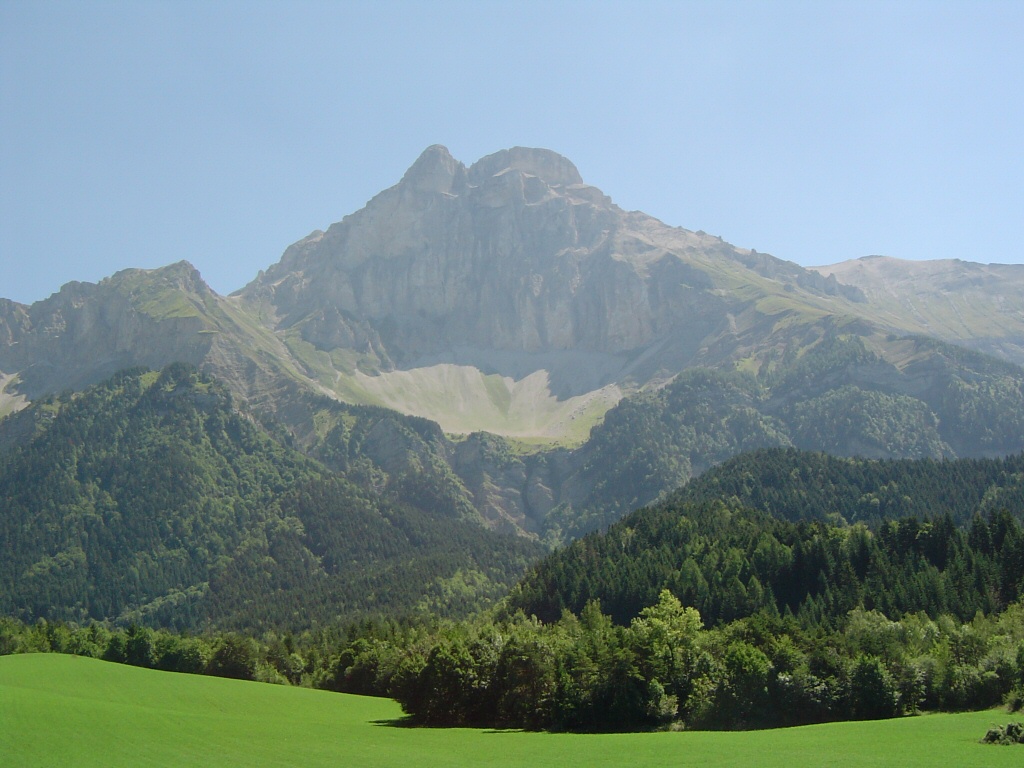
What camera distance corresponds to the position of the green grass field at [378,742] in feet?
198

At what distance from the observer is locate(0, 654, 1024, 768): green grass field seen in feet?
198

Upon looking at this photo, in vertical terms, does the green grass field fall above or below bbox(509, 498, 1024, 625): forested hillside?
below

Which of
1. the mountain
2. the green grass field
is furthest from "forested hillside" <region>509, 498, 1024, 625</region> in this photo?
the green grass field

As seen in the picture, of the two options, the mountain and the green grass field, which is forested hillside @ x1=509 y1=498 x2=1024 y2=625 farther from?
the green grass field

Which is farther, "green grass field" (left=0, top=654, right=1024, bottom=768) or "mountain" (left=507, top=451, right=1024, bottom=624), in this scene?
"mountain" (left=507, top=451, right=1024, bottom=624)

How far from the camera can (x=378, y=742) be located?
78688mm

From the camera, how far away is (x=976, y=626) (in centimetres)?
10800

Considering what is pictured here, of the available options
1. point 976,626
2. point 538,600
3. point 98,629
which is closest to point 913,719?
point 976,626

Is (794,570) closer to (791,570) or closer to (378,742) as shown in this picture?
(791,570)

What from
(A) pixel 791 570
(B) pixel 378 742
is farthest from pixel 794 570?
(B) pixel 378 742

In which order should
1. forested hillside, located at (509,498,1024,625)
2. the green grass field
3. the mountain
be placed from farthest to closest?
forested hillside, located at (509,498,1024,625) → the mountain → the green grass field

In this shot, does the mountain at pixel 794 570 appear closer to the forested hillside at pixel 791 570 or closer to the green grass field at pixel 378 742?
the forested hillside at pixel 791 570

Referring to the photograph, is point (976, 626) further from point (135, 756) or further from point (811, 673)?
point (135, 756)

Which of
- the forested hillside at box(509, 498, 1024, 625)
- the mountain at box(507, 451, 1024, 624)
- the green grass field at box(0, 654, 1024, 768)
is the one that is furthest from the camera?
the forested hillside at box(509, 498, 1024, 625)
